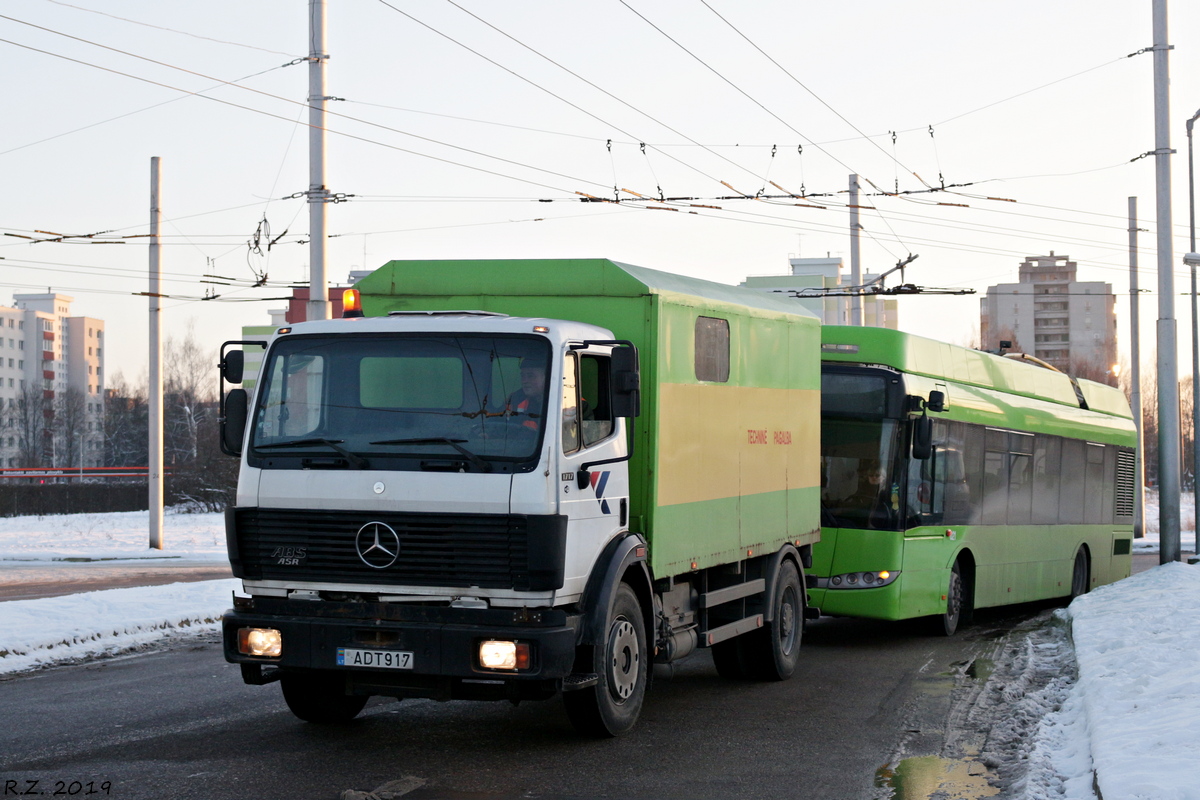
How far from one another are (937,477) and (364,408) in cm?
805

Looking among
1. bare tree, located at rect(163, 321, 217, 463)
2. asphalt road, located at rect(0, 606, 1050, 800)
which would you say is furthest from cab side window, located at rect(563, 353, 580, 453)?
bare tree, located at rect(163, 321, 217, 463)

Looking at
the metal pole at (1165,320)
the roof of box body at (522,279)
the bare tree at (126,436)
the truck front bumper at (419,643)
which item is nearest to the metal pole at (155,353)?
the metal pole at (1165,320)

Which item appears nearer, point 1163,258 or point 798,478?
point 798,478

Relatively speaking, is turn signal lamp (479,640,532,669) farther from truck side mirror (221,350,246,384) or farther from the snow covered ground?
the snow covered ground

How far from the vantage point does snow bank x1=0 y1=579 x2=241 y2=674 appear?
39.3 feet

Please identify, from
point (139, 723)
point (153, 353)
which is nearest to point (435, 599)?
point (139, 723)

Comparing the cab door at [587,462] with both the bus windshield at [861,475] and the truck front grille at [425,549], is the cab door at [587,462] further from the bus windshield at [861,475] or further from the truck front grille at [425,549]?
the bus windshield at [861,475]

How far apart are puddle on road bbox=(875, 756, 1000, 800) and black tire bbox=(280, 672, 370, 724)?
322cm

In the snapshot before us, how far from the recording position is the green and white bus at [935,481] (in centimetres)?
1320

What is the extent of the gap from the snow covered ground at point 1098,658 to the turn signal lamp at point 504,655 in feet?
8.75

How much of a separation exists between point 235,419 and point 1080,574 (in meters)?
14.8

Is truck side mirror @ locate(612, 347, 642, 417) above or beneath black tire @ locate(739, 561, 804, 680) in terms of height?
above

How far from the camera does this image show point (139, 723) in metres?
8.45

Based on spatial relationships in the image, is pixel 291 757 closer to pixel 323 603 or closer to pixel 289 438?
pixel 323 603
